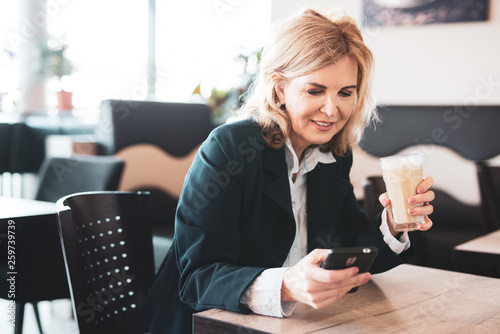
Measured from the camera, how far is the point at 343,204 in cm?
156

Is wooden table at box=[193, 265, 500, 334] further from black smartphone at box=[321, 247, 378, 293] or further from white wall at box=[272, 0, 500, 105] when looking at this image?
white wall at box=[272, 0, 500, 105]

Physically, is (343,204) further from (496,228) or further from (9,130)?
(9,130)

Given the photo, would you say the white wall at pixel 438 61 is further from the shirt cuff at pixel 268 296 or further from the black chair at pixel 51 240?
the shirt cuff at pixel 268 296

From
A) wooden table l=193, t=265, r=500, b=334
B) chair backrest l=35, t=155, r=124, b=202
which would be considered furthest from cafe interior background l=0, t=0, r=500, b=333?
wooden table l=193, t=265, r=500, b=334

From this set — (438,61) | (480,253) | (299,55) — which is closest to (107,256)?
(299,55)

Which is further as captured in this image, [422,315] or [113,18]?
[113,18]

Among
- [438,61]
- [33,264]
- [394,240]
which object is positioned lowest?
[33,264]

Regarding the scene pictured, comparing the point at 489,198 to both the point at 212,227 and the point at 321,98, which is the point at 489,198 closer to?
the point at 321,98

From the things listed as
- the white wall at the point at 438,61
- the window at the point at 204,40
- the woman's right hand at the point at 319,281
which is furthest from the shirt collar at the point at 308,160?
the window at the point at 204,40

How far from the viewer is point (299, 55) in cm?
131

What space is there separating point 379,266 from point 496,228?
133cm

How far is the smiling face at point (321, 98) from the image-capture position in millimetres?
→ 1289

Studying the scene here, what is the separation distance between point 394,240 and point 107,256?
0.70m

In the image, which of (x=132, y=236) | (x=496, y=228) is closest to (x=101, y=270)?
(x=132, y=236)
